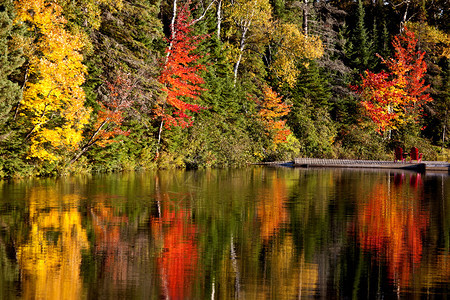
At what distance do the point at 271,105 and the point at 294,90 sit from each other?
7.69 metres

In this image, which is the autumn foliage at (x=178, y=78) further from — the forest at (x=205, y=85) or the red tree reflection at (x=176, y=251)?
the red tree reflection at (x=176, y=251)

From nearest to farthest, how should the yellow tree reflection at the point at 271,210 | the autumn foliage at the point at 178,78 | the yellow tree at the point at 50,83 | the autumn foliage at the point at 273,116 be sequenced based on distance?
the yellow tree reflection at the point at 271,210 < the yellow tree at the point at 50,83 < the autumn foliage at the point at 178,78 < the autumn foliage at the point at 273,116

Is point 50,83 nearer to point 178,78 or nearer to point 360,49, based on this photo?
point 178,78

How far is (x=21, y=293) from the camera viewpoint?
8.41 m

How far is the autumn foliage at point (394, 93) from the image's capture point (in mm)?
57406

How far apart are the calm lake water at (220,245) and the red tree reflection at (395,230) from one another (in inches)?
1.1

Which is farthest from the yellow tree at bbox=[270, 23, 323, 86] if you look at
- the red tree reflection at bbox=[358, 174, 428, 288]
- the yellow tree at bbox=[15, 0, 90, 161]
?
the red tree reflection at bbox=[358, 174, 428, 288]

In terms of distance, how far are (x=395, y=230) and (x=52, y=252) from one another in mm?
7565

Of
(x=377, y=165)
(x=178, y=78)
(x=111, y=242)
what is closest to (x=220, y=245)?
(x=111, y=242)

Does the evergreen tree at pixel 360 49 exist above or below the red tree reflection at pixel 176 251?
above

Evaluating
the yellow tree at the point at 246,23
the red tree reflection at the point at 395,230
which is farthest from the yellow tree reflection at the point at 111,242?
the yellow tree at the point at 246,23

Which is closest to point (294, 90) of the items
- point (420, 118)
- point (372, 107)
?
point (372, 107)

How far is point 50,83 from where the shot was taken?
2770 cm

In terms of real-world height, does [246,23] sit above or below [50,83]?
above
